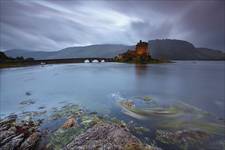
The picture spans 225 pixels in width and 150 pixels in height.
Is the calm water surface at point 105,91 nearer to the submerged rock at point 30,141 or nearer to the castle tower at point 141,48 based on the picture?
the submerged rock at point 30,141

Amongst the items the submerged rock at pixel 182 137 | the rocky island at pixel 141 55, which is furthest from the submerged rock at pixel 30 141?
the rocky island at pixel 141 55

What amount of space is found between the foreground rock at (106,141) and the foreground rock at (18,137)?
2.23 metres

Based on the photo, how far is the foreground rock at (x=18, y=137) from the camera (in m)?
8.48

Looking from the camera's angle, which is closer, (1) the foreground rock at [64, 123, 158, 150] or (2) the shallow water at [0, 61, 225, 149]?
(1) the foreground rock at [64, 123, 158, 150]

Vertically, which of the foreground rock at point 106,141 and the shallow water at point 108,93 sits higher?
the foreground rock at point 106,141

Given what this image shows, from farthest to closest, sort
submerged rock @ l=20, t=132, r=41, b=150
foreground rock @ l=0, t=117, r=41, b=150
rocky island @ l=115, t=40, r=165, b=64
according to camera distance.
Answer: rocky island @ l=115, t=40, r=165, b=64 → submerged rock @ l=20, t=132, r=41, b=150 → foreground rock @ l=0, t=117, r=41, b=150

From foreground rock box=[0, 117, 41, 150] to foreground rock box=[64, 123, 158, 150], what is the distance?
7.33 feet

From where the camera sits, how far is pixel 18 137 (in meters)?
9.15

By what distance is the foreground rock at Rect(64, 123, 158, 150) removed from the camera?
312 inches

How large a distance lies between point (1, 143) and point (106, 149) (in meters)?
5.32

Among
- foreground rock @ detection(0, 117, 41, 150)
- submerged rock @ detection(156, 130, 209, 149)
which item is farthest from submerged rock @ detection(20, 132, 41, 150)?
submerged rock @ detection(156, 130, 209, 149)

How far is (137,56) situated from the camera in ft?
445

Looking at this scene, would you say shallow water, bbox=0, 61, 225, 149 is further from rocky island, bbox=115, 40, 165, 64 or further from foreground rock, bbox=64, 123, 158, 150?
rocky island, bbox=115, 40, 165, 64

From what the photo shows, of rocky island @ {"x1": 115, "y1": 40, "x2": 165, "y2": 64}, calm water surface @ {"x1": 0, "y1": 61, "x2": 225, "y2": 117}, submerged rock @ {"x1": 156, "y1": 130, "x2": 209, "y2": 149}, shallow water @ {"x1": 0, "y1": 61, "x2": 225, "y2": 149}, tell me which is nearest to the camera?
submerged rock @ {"x1": 156, "y1": 130, "x2": 209, "y2": 149}
